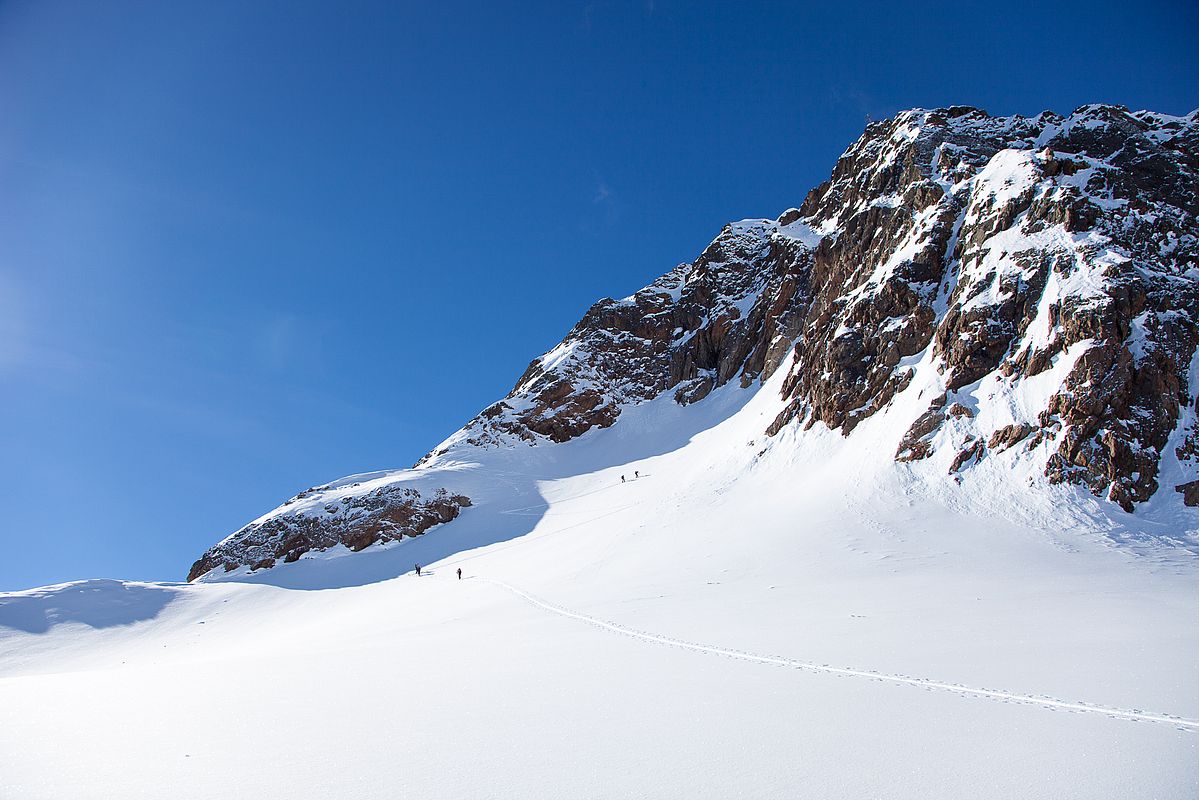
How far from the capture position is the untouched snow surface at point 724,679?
5258 millimetres

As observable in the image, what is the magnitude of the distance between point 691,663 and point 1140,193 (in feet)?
145

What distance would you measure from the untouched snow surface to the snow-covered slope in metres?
0.08

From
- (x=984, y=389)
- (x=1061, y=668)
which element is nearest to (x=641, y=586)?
(x=1061, y=668)

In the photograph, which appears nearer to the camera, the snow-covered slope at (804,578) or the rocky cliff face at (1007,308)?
the snow-covered slope at (804,578)

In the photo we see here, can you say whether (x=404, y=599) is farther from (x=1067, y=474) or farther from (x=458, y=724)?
(x=1067, y=474)

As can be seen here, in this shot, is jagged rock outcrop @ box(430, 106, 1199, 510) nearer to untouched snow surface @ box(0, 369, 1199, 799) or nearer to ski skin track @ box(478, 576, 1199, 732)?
untouched snow surface @ box(0, 369, 1199, 799)

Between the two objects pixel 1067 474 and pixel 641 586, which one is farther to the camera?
pixel 1067 474

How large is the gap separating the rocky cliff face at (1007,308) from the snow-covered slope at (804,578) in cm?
21

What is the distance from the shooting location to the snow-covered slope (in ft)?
18.9

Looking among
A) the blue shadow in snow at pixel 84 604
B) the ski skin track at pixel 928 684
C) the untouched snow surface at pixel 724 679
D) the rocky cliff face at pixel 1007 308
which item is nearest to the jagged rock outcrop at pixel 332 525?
the rocky cliff face at pixel 1007 308

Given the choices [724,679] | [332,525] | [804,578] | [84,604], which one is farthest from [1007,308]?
[84,604]

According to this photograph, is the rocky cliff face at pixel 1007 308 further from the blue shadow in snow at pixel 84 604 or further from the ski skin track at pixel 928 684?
the ski skin track at pixel 928 684

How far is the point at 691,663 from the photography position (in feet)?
33.6

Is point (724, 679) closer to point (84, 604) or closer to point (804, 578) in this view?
point (804, 578)
